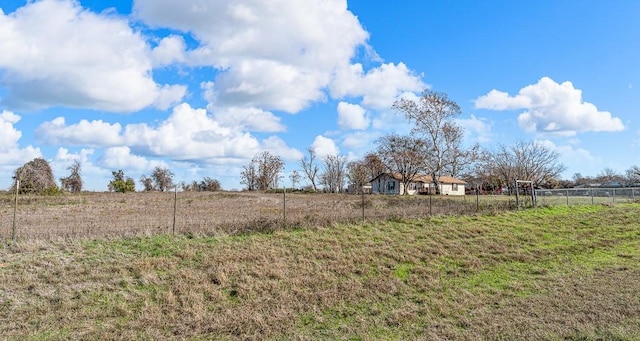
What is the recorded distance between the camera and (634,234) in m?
16.4

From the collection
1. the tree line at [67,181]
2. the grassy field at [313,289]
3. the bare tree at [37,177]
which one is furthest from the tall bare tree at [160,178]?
the grassy field at [313,289]

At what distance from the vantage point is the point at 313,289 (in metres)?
8.21

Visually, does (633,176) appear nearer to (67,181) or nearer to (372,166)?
(372,166)

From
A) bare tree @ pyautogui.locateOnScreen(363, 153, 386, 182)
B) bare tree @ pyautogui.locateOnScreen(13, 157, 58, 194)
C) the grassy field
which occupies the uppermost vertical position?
bare tree @ pyautogui.locateOnScreen(363, 153, 386, 182)

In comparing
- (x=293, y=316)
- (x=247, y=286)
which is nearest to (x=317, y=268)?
(x=247, y=286)

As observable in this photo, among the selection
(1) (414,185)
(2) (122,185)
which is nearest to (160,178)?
(2) (122,185)

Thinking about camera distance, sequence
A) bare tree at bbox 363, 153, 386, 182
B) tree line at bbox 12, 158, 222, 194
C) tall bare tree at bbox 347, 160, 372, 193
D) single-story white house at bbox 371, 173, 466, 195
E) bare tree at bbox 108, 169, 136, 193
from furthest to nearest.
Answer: tall bare tree at bbox 347, 160, 372, 193
bare tree at bbox 363, 153, 386, 182
single-story white house at bbox 371, 173, 466, 195
bare tree at bbox 108, 169, 136, 193
tree line at bbox 12, 158, 222, 194

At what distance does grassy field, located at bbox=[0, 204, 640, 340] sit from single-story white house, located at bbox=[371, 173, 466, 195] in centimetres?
5635

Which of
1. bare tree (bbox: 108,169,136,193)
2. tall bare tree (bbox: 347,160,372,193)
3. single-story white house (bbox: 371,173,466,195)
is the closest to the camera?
bare tree (bbox: 108,169,136,193)

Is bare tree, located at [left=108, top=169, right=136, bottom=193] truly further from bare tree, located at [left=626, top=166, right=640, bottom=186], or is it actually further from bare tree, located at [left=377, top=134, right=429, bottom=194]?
bare tree, located at [left=626, top=166, right=640, bottom=186]

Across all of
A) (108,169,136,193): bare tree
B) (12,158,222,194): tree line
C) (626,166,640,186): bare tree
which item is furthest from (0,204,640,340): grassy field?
(626,166,640,186): bare tree

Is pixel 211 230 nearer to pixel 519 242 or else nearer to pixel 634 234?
pixel 519 242

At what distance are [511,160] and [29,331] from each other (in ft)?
250

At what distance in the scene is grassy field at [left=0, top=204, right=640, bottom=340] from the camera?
6266 millimetres
